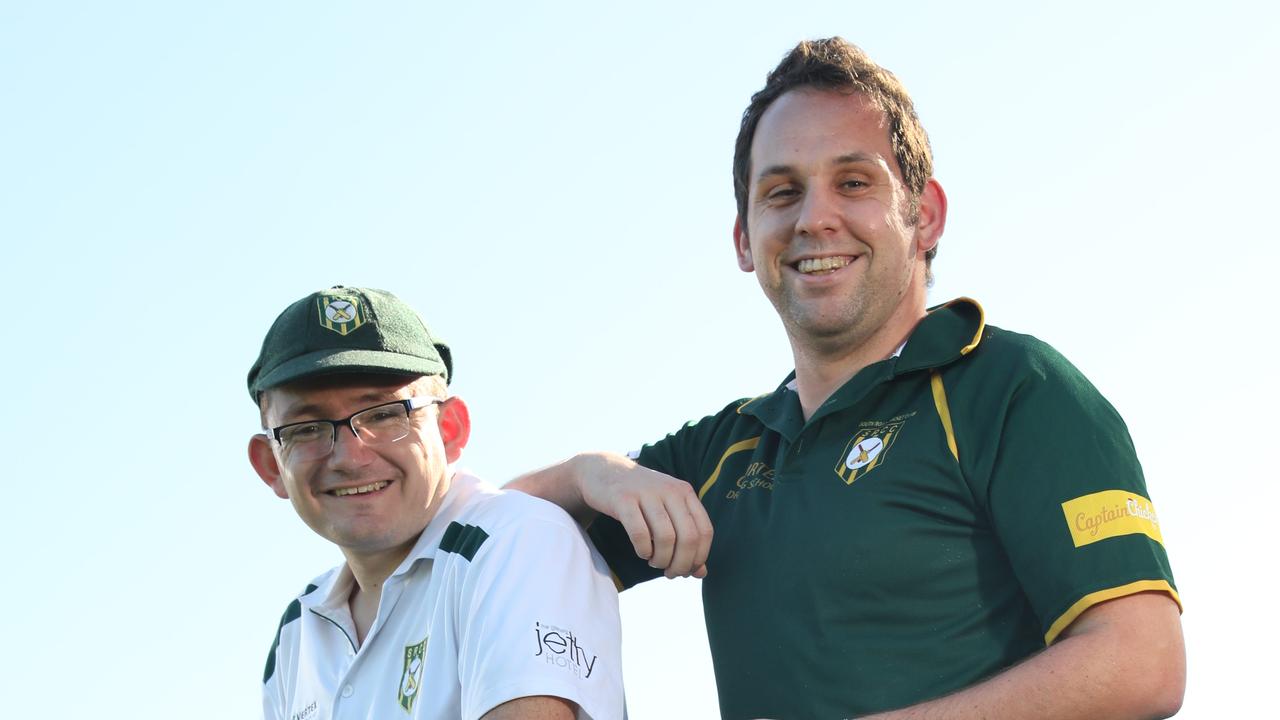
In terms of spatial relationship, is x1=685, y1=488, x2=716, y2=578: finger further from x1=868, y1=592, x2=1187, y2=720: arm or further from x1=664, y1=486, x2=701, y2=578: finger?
x1=868, y1=592, x2=1187, y2=720: arm

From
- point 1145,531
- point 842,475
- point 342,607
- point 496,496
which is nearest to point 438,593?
point 496,496

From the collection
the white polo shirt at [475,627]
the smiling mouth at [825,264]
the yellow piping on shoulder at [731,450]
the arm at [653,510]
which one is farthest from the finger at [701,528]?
the smiling mouth at [825,264]

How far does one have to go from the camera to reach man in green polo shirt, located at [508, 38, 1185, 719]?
391 cm

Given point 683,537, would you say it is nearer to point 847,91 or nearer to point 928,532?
point 928,532

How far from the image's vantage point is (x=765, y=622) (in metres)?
4.55

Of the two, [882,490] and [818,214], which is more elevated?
[818,214]

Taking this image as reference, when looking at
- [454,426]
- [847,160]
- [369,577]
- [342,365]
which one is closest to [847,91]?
[847,160]

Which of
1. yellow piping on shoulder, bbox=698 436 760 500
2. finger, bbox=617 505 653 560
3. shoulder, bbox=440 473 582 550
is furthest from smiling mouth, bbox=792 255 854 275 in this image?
shoulder, bbox=440 473 582 550

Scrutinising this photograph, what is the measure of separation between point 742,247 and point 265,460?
1794 millimetres

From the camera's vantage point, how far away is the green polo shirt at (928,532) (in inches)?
159

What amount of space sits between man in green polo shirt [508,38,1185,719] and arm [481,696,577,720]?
578 mm

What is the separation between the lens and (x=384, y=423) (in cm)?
498

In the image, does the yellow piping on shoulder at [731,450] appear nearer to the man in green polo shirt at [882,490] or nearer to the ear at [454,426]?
the man in green polo shirt at [882,490]

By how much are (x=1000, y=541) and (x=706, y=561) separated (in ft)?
3.33
